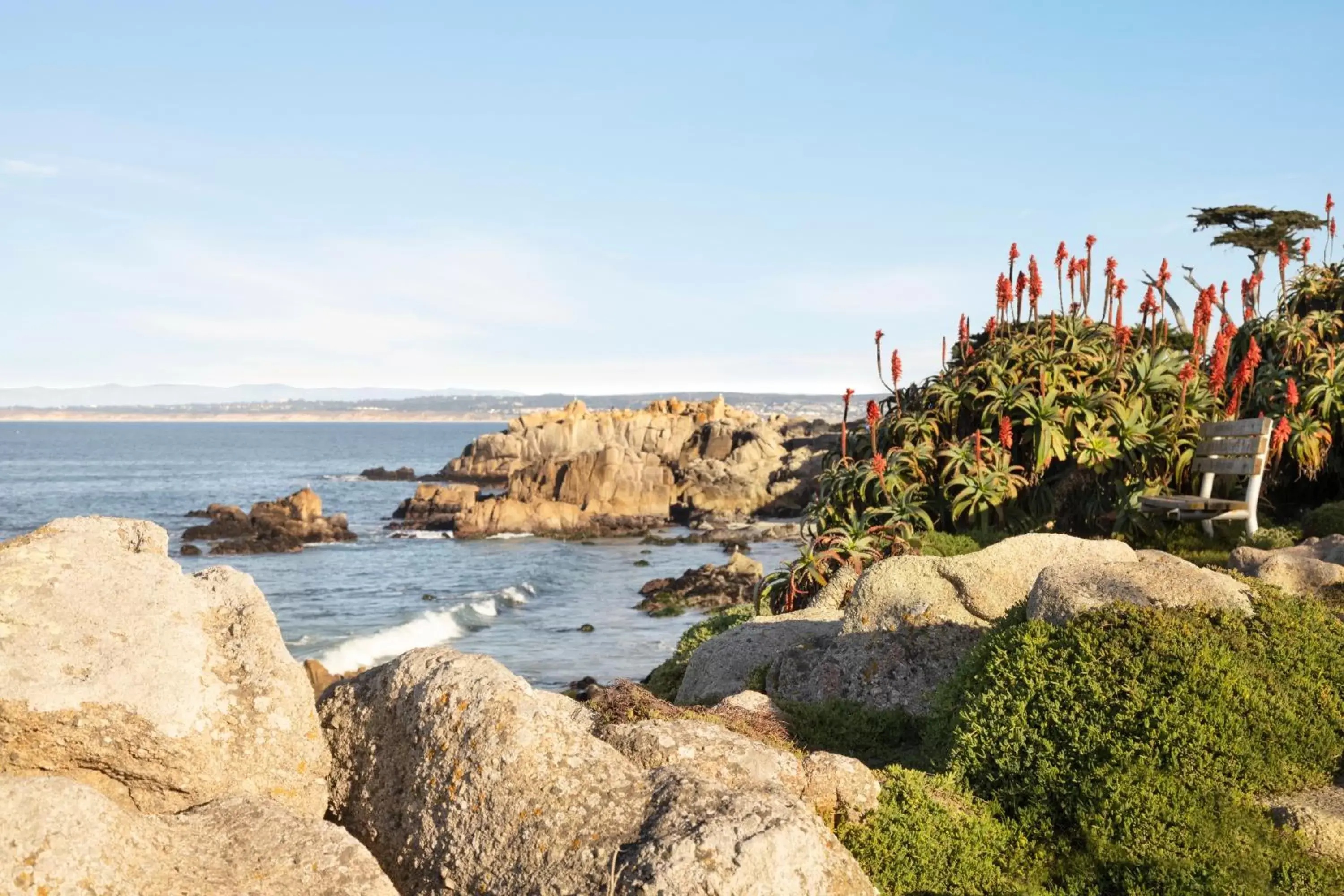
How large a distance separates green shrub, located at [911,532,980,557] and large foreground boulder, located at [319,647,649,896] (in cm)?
967

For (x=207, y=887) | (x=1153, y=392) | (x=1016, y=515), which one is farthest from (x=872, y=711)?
(x=1153, y=392)

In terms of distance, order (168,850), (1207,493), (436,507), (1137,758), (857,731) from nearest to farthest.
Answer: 1. (168,850)
2. (1137,758)
3. (857,731)
4. (1207,493)
5. (436,507)

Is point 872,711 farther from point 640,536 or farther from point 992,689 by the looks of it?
point 640,536

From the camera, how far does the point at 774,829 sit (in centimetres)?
529

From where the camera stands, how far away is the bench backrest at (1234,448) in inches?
559

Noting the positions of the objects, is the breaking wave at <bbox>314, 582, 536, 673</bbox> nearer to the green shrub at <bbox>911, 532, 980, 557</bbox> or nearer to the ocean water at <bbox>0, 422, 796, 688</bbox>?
the ocean water at <bbox>0, 422, 796, 688</bbox>

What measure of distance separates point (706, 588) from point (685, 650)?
61.7ft

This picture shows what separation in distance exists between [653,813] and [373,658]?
2462cm

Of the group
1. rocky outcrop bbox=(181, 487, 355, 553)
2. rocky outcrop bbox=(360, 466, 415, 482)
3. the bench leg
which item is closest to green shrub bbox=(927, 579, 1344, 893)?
the bench leg

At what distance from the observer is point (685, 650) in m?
15.4

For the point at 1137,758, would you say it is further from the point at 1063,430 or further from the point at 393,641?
the point at 393,641

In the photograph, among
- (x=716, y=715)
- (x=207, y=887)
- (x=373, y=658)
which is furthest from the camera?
(x=373, y=658)

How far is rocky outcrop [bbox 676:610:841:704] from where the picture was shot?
11242 mm

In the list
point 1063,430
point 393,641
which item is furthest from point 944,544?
point 393,641
